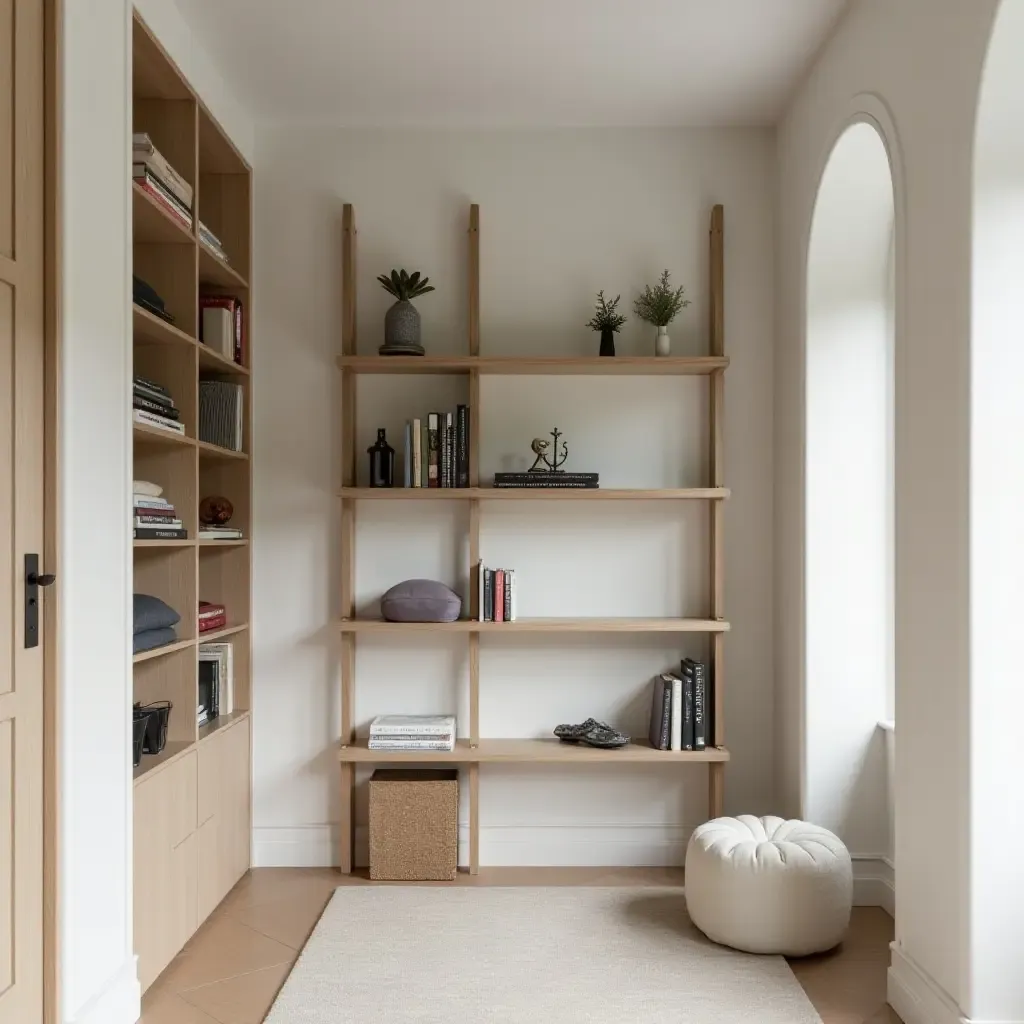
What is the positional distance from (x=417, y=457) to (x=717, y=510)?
113cm

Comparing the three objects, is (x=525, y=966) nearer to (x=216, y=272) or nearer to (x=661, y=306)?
(x=661, y=306)

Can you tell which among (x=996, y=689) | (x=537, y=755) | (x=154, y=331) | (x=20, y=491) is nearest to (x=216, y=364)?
(x=154, y=331)

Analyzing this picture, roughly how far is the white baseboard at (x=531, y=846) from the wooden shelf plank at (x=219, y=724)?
1.61 ft

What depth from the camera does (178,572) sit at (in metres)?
3.04

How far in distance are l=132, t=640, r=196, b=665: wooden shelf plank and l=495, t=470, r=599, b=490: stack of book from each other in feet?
4.09

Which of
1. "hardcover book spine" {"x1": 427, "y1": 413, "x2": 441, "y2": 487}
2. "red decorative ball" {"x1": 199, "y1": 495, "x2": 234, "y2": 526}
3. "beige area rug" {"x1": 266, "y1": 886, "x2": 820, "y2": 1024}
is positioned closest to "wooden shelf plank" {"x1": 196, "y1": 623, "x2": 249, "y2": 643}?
"red decorative ball" {"x1": 199, "y1": 495, "x2": 234, "y2": 526}

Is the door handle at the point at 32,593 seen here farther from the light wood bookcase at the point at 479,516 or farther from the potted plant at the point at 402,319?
the potted plant at the point at 402,319

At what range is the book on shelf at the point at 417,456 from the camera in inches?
143

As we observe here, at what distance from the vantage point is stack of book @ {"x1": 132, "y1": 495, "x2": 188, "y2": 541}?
2.67 metres

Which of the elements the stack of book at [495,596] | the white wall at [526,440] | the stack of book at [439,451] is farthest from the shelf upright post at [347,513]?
the stack of book at [495,596]

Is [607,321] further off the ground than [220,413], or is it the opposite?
[607,321]

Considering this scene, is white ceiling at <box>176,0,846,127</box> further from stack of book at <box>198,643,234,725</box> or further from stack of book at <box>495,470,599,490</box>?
stack of book at <box>198,643,234,725</box>

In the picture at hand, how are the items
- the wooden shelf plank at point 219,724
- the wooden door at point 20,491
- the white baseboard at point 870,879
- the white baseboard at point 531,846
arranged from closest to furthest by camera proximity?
the wooden door at point 20,491 < the wooden shelf plank at point 219,724 < the white baseboard at point 870,879 < the white baseboard at point 531,846

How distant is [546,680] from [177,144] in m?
2.27
